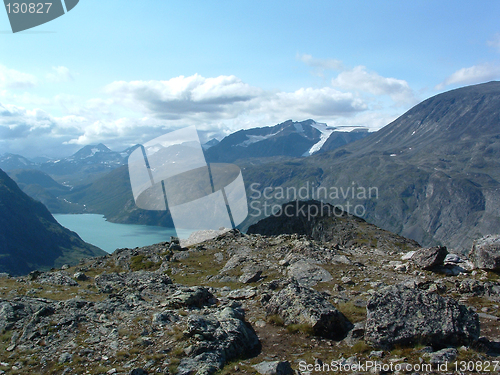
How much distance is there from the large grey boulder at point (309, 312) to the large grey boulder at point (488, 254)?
47.2 ft

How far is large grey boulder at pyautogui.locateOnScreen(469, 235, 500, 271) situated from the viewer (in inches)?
911

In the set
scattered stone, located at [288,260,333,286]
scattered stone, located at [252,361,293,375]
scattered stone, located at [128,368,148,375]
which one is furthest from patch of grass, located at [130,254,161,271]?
scattered stone, located at [252,361,293,375]

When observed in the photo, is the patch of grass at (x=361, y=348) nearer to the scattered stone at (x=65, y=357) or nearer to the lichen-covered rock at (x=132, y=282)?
the scattered stone at (x=65, y=357)

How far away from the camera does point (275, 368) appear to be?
1188 centimetres

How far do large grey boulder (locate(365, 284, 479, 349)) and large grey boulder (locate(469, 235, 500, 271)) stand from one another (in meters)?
12.5

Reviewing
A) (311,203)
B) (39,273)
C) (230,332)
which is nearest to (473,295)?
(230,332)

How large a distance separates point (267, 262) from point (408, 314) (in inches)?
863

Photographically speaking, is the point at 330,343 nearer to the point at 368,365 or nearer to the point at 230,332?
the point at 368,365

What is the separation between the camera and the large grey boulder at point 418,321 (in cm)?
1291

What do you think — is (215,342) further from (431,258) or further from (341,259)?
(341,259)

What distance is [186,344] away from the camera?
14.1 meters

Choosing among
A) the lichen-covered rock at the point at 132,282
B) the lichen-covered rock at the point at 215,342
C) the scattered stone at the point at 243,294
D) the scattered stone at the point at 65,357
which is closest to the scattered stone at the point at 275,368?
the lichen-covered rock at the point at 215,342

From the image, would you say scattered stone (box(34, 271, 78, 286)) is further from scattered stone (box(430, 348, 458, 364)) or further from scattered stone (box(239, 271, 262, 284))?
scattered stone (box(430, 348, 458, 364))

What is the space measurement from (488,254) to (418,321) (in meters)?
14.7
